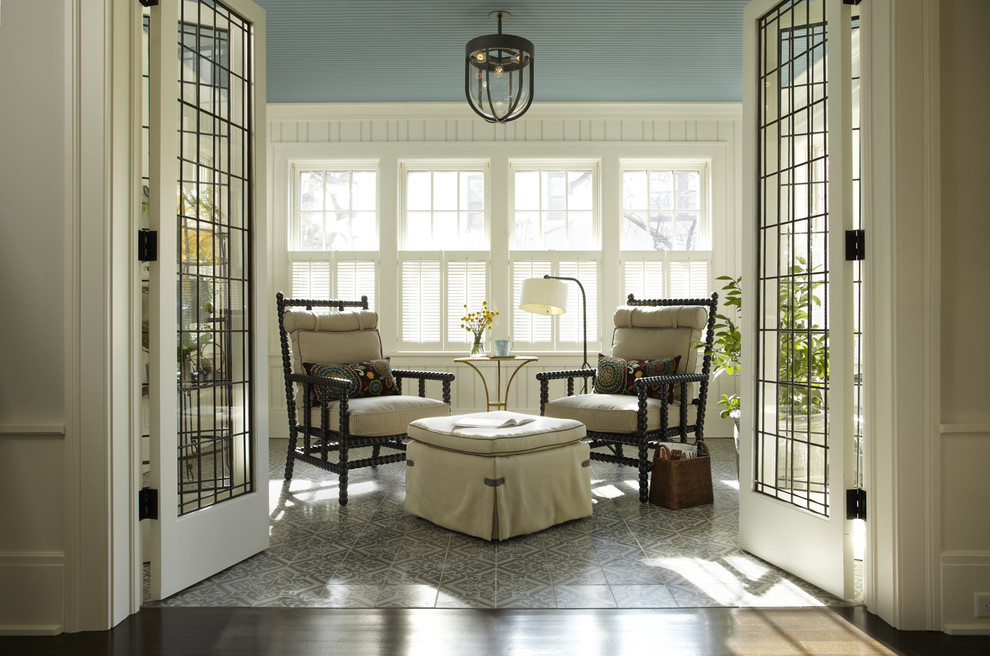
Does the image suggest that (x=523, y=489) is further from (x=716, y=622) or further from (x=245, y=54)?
(x=245, y=54)

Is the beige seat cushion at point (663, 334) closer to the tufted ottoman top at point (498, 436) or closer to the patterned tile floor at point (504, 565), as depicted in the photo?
the patterned tile floor at point (504, 565)

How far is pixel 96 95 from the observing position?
7.05ft

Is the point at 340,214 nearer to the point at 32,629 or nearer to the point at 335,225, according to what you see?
the point at 335,225

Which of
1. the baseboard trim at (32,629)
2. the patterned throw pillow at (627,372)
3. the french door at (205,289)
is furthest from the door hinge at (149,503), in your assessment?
the patterned throw pillow at (627,372)

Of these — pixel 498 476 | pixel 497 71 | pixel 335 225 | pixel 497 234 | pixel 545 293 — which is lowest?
pixel 498 476

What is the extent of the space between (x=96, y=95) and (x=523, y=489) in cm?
221

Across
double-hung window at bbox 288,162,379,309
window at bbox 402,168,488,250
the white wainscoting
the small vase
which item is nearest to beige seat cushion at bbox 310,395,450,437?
the small vase

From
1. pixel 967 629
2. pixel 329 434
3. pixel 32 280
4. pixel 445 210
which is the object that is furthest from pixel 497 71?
pixel 967 629

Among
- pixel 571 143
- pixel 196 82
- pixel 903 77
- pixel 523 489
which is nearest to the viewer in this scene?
pixel 903 77

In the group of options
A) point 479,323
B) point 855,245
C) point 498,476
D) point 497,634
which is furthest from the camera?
point 479,323

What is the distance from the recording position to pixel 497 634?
2.10 metres

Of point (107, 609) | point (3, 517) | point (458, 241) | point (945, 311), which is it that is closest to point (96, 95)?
point (3, 517)

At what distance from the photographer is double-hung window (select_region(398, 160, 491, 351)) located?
575 cm

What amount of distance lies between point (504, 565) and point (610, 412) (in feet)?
4.36
